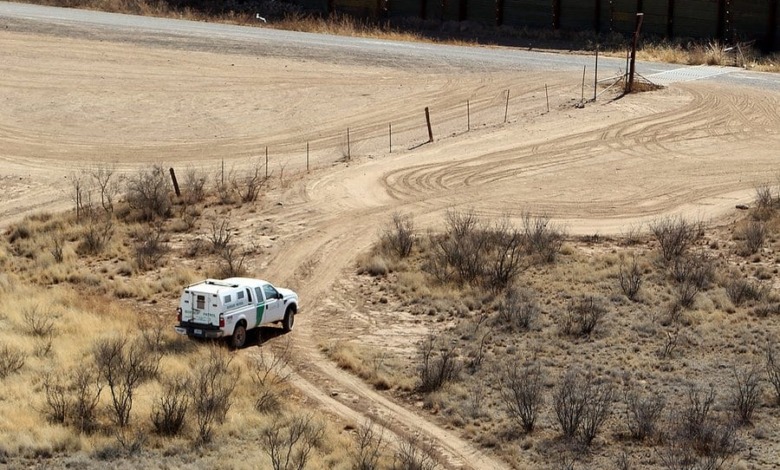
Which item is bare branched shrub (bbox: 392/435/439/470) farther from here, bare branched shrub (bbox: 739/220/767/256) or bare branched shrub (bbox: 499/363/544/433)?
bare branched shrub (bbox: 739/220/767/256)

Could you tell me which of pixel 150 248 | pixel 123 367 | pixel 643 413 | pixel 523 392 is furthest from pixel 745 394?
pixel 150 248

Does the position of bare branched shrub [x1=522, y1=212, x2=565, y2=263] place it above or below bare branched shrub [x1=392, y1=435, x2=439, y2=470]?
above

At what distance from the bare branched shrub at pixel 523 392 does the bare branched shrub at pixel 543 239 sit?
281 inches

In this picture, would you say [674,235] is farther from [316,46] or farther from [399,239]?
[316,46]

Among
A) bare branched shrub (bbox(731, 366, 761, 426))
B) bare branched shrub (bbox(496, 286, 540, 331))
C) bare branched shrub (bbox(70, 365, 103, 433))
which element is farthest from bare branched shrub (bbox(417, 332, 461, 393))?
bare branched shrub (bbox(70, 365, 103, 433))

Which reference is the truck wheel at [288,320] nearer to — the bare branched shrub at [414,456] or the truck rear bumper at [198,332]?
the truck rear bumper at [198,332]

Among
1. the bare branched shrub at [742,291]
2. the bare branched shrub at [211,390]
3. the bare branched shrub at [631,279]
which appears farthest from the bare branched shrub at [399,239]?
the bare branched shrub at [742,291]

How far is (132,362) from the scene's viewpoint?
28.5 meters

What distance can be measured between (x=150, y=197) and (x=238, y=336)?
37.8 feet

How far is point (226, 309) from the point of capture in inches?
1237

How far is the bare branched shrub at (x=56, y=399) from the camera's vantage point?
85.9 feet

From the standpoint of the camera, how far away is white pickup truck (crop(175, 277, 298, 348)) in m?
31.3

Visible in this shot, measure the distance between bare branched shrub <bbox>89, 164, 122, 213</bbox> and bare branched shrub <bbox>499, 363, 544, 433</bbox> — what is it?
17.7 metres

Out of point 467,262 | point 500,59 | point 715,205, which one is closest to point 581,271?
point 467,262
